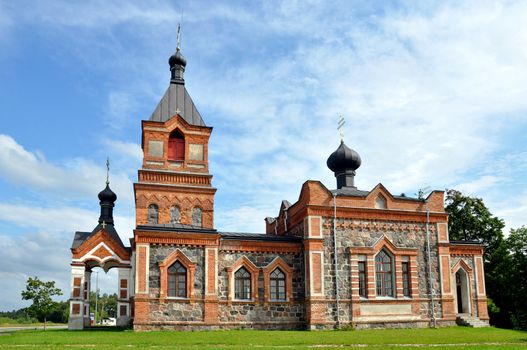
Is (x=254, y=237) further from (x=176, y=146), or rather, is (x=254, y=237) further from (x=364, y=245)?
(x=176, y=146)

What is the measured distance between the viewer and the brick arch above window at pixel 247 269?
24.8m

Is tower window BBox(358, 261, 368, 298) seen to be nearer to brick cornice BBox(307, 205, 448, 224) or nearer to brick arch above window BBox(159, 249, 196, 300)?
brick cornice BBox(307, 205, 448, 224)

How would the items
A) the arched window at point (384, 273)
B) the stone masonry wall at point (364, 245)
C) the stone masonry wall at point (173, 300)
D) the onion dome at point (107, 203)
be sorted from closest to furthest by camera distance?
the stone masonry wall at point (173, 300) → the stone masonry wall at point (364, 245) → the arched window at point (384, 273) → the onion dome at point (107, 203)

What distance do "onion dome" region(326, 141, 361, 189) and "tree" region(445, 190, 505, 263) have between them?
12732 millimetres

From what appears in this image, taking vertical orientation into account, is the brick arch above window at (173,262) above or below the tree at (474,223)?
below

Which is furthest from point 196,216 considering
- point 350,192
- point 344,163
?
point 344,163

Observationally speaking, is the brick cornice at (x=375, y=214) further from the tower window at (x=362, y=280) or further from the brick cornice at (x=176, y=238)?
the brick cornice at (x=176, y=238)

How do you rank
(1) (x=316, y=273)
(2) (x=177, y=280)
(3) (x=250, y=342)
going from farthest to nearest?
(1) (x=316, y=273) < (2) (x=177, y=280) < (3) (x=250, y=342)

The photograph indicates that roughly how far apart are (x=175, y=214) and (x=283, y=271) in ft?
21.7

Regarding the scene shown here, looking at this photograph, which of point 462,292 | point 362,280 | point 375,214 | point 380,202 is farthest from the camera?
point 462,292

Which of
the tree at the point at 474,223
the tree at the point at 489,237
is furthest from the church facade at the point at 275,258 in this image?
the tree at the point at 474,223

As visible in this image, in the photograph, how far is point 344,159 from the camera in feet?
98.9

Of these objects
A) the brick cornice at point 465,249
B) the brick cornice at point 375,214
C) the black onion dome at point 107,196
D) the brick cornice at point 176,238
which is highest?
the black onion dome at point 107,196

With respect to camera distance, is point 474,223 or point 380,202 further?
point 474,223
